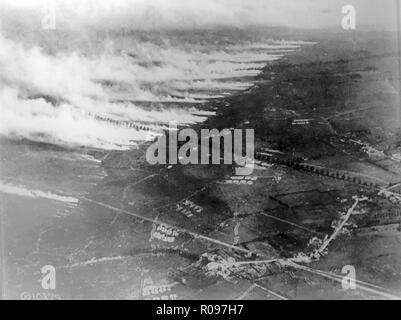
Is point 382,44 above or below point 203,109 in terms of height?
above

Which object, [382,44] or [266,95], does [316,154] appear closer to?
[266,95]

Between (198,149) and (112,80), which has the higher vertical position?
(112,80)

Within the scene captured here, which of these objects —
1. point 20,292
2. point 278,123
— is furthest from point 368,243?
point 20,292
